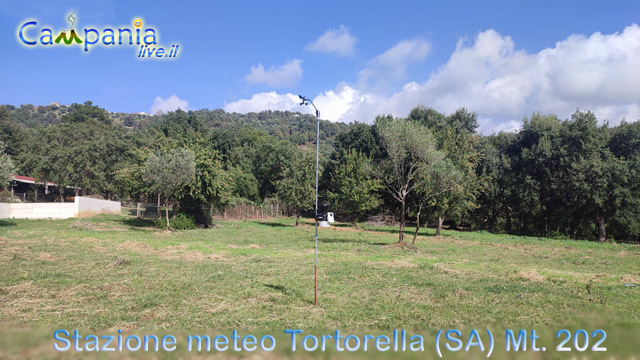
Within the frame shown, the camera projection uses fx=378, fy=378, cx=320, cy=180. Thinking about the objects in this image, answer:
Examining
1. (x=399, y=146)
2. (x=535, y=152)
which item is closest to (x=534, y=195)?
(x=535, y=152)

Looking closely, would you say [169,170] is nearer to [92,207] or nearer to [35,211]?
[92,207]

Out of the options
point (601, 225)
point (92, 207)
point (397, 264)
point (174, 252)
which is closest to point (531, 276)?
point (397, 264)

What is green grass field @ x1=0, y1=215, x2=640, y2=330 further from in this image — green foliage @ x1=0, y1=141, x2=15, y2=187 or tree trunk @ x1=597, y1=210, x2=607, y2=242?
tree trunk @ x1=597, y1=210, x2=607, y2=242

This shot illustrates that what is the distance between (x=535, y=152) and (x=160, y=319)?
4820 cm

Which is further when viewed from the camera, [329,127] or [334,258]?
[329,127]

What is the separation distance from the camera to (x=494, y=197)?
4975 cm

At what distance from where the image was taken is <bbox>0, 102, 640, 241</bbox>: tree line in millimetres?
28531

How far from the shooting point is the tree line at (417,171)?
28.5 meters

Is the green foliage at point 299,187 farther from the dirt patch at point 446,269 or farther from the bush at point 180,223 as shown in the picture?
the dirt patch at point 446,269

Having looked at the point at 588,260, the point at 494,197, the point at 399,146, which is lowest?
the point at 588,260

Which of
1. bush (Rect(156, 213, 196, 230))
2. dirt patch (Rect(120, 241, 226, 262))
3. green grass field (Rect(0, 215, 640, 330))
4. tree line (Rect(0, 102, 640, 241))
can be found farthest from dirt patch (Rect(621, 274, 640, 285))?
bush (Rect(156, 213, 196, 230))

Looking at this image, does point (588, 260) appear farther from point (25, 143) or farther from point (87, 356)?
point (25, 143)

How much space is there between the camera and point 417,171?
83.3ft

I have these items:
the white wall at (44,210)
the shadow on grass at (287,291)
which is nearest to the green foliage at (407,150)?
the shadow on grass at (287,291)
